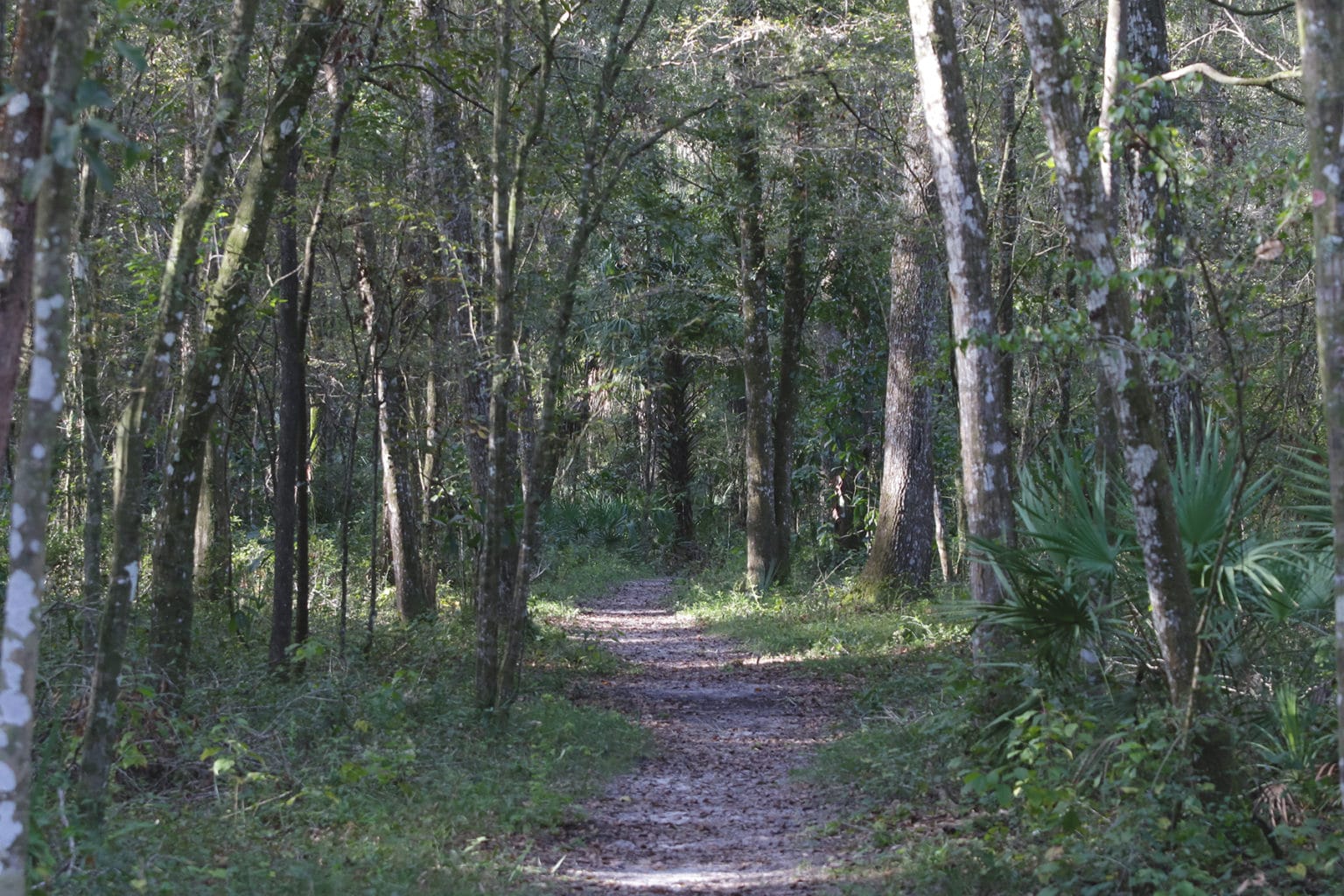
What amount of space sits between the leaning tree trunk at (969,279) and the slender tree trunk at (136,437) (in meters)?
4.51

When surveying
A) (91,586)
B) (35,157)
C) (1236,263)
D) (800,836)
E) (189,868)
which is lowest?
(800,836)

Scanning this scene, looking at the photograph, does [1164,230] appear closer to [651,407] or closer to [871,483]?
[871,483]

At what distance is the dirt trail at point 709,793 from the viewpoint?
660 cm

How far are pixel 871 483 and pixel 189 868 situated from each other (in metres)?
17.2

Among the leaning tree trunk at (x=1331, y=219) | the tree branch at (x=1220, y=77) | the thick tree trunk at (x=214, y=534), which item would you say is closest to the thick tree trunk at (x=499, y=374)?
the tree branch at (x=1220, y=77)

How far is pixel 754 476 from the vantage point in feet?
60.3

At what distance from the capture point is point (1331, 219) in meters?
4.30

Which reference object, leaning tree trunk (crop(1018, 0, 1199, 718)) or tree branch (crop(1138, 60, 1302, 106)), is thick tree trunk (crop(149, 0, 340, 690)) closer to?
leaning tree trunk (crop(1018, 0, 1199, 718))

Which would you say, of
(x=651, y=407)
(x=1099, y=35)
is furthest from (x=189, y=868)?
(x=651, y=407)

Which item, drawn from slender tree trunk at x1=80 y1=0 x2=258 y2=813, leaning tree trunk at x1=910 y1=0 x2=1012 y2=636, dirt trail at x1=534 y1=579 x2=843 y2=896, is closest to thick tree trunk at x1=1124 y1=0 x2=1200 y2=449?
leaning tree trunk at x1=910 y1=0 x2=1012 y2=636

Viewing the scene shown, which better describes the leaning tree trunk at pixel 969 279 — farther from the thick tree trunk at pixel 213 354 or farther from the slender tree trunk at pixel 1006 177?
the thick tree trunk at pixel 213 354

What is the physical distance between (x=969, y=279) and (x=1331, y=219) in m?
3.56

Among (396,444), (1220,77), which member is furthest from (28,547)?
(396,444)

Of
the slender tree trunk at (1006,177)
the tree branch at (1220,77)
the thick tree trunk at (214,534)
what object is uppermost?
the slender tree trunk at (1006,177)
